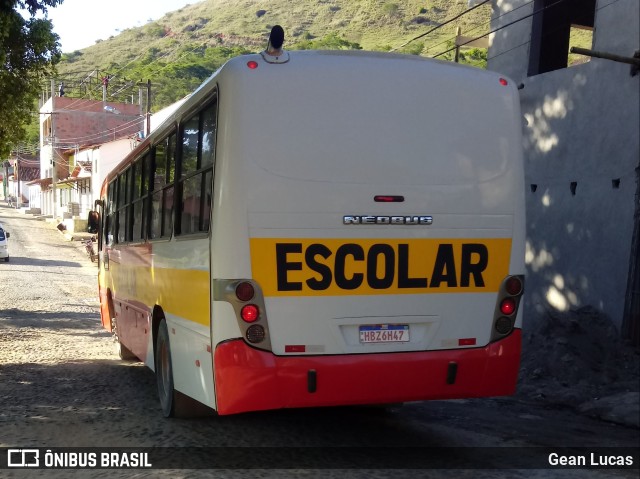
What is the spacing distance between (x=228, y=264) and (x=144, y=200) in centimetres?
348

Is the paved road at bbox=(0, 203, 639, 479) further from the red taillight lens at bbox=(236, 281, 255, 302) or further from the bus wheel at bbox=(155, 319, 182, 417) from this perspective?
the red taillight lens at bbox=(236, 281, 255, 302)

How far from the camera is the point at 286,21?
190m

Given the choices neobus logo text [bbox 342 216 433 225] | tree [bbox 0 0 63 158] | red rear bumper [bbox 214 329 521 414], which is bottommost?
red rear bumper [bbox 214 329 521 414]

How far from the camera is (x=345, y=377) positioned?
5.46 metres

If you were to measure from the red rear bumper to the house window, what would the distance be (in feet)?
26.9

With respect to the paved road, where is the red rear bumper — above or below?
above

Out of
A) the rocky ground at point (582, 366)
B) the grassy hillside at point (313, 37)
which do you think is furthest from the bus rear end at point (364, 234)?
the grassy hillside at point (313, 37)

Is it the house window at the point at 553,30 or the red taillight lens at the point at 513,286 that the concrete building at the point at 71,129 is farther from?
the red taillight lens at the point at 513,286

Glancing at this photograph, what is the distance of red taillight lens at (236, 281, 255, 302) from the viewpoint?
532 cm

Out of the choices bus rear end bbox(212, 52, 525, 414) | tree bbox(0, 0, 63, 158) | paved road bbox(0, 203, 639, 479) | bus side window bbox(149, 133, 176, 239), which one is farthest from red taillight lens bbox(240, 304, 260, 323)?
tree bbox(0, 0, 63, 158)

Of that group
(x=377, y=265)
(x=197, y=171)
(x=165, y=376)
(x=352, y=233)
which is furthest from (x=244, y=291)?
(x=165, y=376)

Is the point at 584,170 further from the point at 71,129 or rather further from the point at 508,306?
the point at 71,129

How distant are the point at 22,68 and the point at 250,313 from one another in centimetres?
1071

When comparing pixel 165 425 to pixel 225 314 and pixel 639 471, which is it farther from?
pixel 639 471
